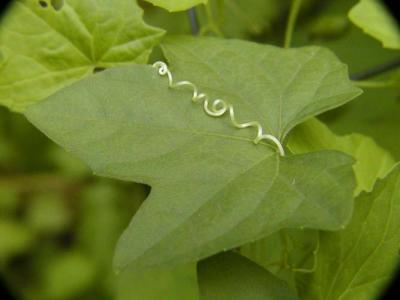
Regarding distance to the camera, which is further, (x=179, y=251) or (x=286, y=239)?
(x=286, y=239)

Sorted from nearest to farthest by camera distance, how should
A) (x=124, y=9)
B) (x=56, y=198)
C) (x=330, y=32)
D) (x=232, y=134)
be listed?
(x=232, y=134)
(x=124, y=9)
(x=330, y=32)
(x=56, y=198)

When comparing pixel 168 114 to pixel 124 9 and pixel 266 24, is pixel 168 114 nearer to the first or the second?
pixel 124 9

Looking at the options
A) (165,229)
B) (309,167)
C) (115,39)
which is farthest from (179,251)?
(115,39)

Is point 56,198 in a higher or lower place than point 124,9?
lower

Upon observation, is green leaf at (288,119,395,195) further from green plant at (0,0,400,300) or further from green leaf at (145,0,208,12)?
green leaf at (145,0,208,12)

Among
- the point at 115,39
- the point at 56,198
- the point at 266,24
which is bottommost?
the point at 56,198

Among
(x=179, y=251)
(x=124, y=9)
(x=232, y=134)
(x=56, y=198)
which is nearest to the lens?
(x=179, y=251)

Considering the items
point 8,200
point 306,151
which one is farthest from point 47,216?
point 306,151
